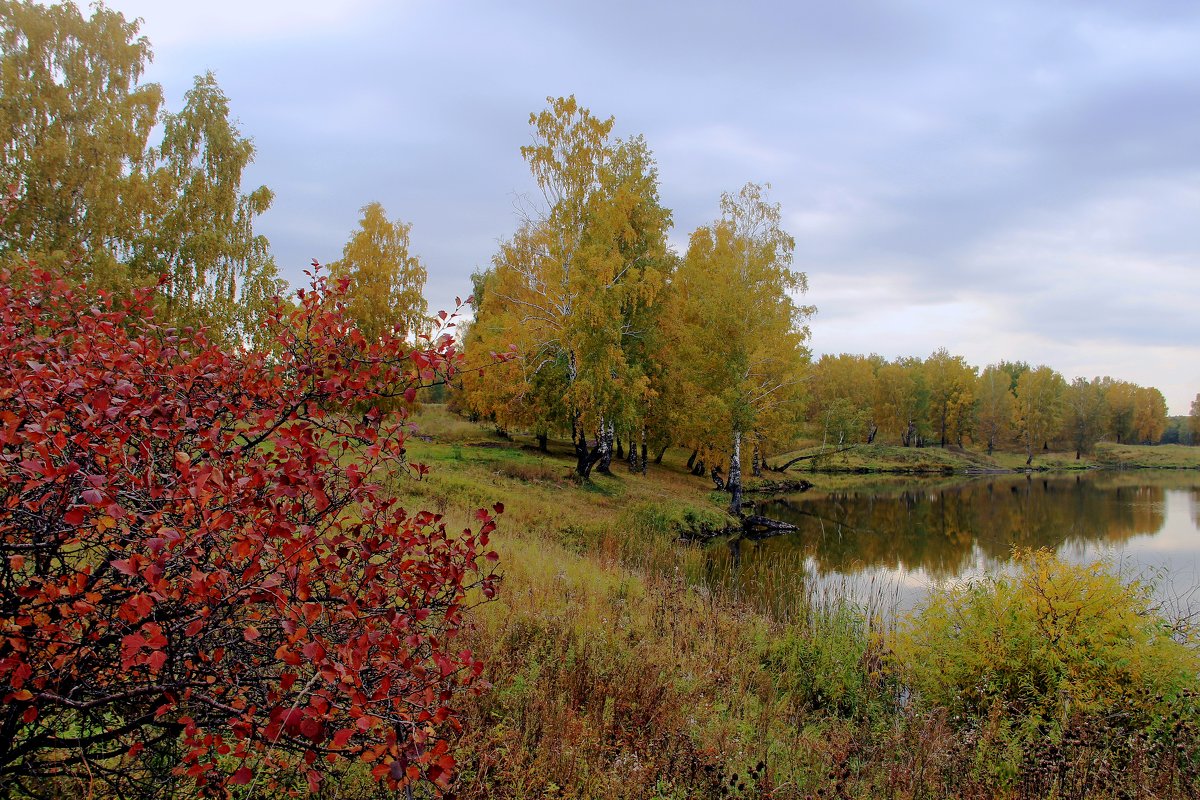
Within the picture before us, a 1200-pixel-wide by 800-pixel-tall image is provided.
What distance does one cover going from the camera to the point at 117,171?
642 inches

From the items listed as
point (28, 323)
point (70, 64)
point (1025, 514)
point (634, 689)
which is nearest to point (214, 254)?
point (70, 64)

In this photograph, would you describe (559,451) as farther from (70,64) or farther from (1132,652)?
(1132,652)

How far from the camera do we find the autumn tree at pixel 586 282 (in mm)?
21062

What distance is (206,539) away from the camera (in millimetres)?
2338

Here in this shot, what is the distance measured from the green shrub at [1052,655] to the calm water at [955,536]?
4.32 feet

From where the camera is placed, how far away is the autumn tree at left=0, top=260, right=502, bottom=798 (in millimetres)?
2010

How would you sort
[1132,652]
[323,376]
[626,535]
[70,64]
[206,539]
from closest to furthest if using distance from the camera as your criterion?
[206,539] → [323,376] → [1132,652] → [626,535] → [70,64]

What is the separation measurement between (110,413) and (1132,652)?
25.0ft

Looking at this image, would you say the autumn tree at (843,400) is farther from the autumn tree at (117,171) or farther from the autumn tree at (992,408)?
the autumn tree at (117,171)

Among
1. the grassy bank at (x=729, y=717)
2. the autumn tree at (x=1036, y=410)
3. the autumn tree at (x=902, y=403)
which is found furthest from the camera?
the autumn tree at (x=1036, y=410)

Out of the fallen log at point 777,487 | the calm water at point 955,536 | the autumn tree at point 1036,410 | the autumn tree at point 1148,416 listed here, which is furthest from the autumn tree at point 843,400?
the autumn tree at point 1148,416

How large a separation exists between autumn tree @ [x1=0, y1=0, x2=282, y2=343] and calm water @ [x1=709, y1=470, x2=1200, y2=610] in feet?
45.4

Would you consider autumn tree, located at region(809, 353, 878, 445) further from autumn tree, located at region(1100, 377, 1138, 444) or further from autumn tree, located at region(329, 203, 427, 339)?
autumn tree, located at region(1100, 377, 1138, 444)

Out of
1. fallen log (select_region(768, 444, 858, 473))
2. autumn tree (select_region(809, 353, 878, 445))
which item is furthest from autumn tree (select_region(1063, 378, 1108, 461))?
fallen log (select_region(768, 444, 858, 473))
